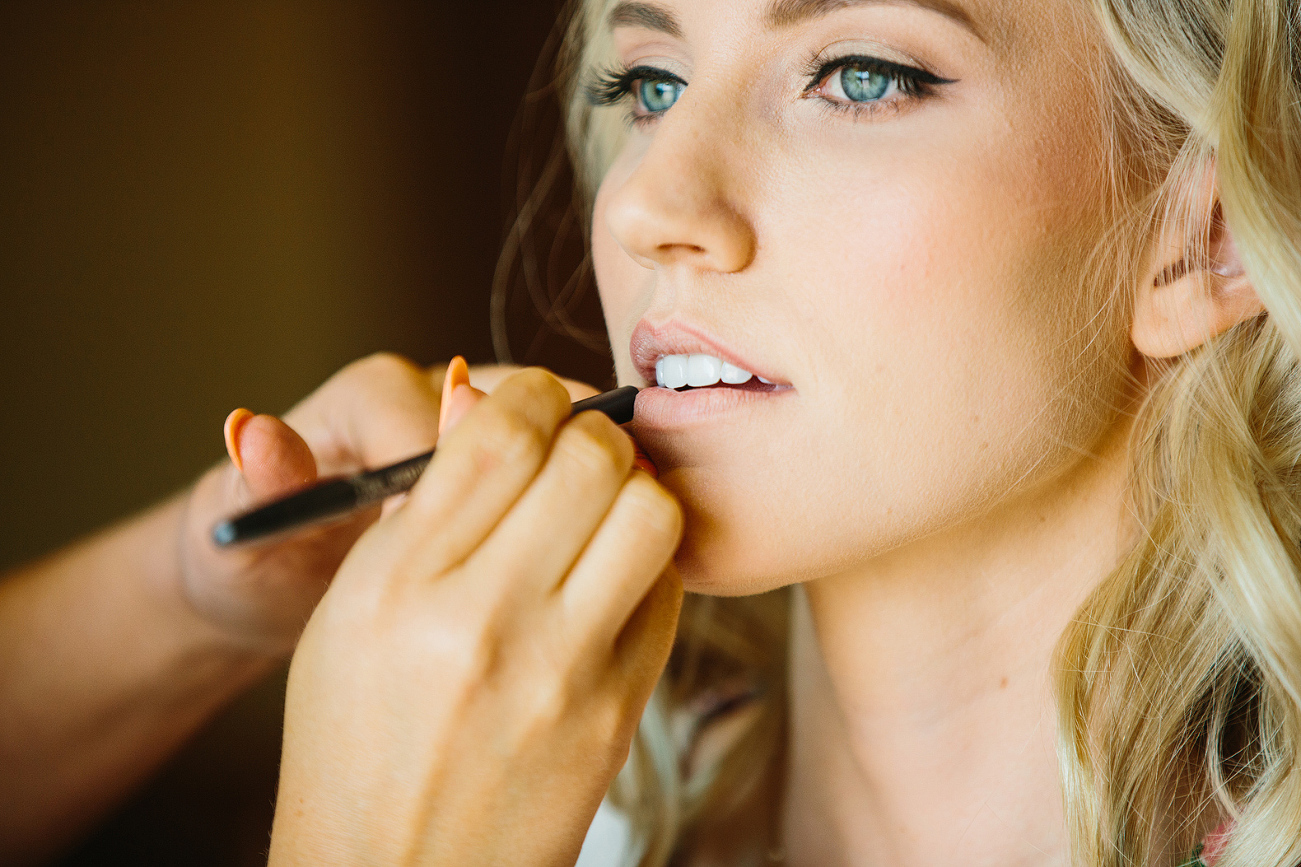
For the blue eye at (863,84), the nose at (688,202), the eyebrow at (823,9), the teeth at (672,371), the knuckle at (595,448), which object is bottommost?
the knuckle at (595,448)

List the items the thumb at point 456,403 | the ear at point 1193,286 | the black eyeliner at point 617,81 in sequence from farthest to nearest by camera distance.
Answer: the black eyeliner at point 617,81 → the ear at point 1193,286 → the thumb at point 456,403

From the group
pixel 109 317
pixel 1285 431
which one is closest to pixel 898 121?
pixel 1285 431

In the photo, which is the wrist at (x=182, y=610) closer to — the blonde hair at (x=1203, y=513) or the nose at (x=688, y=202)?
the nose at (x=688, y=202)

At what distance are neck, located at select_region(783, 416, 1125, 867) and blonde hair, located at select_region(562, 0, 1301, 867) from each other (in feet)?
0.15

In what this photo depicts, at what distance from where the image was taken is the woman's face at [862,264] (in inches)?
28.6

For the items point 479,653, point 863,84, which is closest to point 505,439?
point 479,653

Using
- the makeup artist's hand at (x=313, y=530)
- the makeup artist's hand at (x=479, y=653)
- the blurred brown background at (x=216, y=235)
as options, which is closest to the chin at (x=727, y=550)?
the makeup artist's hand at (x=479, y=653)

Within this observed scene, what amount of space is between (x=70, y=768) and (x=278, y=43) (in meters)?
2.12

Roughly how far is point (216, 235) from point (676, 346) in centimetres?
207

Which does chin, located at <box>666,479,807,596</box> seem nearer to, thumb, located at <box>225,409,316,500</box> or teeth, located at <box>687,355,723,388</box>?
teeth, located at <box>687,355,723,388</box>

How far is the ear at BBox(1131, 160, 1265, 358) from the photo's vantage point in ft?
2.63

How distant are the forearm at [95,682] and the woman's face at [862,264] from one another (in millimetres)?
654

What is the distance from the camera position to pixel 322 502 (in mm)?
601

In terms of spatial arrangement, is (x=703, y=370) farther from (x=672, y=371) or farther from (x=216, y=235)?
(x=216, y=235)
